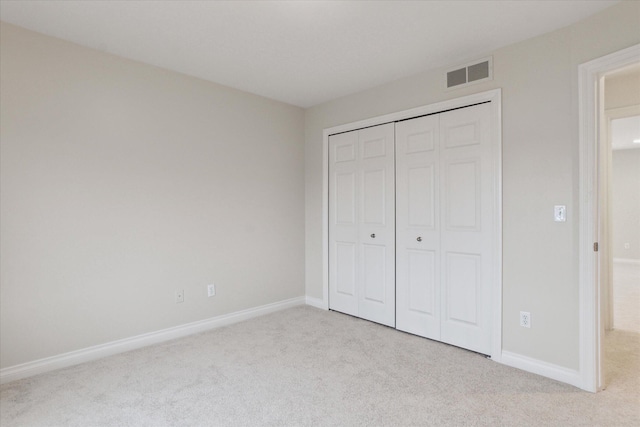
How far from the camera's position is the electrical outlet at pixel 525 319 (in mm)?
2573

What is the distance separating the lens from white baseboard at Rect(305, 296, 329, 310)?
4184mm

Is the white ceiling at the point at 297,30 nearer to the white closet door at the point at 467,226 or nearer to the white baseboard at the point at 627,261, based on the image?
the white closet door at the point at 467,226

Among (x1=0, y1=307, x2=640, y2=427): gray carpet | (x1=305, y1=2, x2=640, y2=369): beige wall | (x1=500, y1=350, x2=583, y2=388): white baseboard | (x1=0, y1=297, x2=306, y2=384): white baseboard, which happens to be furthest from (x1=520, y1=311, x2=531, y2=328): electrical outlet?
(x1=0, y1=297, x2=306, y2=384): white baseboard

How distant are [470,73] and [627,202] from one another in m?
7.51

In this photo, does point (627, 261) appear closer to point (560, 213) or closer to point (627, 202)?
point (627, 202)

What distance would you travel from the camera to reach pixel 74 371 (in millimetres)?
2541

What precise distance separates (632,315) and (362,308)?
3.03 metres

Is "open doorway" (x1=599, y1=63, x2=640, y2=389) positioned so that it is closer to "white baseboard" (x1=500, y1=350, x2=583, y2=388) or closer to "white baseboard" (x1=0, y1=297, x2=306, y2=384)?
"white baseboard" (x1=500, y1=350, x2=583, y2=388)

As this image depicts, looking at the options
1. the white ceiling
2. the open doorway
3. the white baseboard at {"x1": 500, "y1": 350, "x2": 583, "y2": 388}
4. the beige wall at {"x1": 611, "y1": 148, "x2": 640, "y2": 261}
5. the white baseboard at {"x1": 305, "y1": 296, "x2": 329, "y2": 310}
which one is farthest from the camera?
the beige wall at {"x1": 611, "y1": 148, "x2": 640, "y2": 261}

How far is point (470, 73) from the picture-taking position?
2900 millimetres

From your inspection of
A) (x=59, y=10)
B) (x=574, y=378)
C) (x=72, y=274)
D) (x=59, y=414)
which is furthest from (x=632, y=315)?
(x=59, y=10)

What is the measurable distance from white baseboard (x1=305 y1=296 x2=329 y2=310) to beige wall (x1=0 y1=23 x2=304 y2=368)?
49 cm

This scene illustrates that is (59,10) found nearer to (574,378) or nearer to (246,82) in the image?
(246,82)

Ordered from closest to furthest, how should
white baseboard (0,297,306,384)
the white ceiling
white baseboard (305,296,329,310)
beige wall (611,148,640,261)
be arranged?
the white ceiling → white baseboard (0,297,306,384) → white baseboard (305,296,329,310) → beige wall (611,148,640,261)
